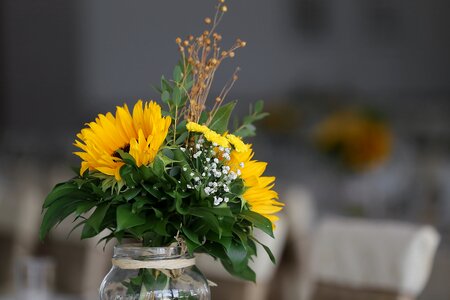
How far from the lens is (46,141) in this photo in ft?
35.4

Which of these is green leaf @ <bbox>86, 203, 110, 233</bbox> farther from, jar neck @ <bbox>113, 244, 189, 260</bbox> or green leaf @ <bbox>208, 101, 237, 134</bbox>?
green leaf @ <bbox>208, 101, 237, 134</bbox>

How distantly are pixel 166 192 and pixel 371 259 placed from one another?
1253 millimetres

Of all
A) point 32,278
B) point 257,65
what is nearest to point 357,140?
point 32,278

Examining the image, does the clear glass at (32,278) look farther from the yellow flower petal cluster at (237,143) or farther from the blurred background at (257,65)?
the blurred background at (257,65)

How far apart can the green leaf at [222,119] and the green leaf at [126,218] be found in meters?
0.18

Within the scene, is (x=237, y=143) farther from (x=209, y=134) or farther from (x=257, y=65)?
(x=257, y=65)

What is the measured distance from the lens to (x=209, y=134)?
1.18 m

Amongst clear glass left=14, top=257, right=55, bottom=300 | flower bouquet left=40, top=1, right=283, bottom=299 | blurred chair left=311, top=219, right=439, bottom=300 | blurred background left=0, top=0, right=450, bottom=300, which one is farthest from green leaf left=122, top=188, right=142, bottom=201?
blurred background left=0, top=0, right=450, bottom=300

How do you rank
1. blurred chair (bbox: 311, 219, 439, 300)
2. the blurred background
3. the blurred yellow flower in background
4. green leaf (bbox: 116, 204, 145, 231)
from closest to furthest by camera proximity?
green leaf (bbox: 116, 204, 145, 231) → blurred chair (bbox: 311, 219, 439, 300) → the blurred yellow flower in background → the blurred background

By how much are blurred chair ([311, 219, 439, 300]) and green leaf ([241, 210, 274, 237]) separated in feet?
3.46

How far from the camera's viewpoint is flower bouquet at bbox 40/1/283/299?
117cm

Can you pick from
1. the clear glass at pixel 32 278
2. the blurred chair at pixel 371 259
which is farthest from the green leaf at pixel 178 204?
the clear glass at pixel 32 278

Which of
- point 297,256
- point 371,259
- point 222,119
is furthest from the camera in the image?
point 297,256

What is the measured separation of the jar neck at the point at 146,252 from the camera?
1186mm
